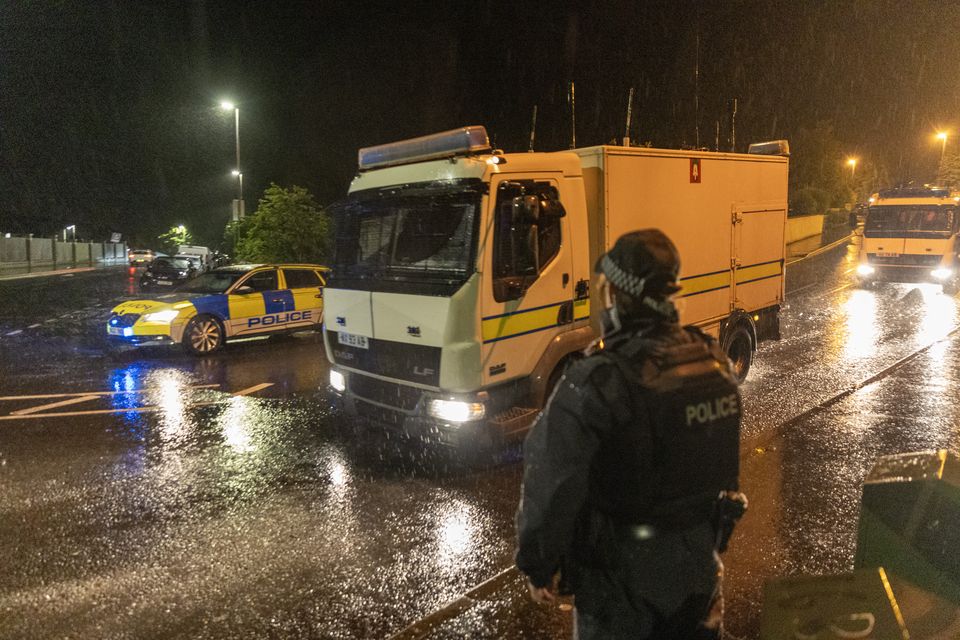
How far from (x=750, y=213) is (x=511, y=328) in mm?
4287

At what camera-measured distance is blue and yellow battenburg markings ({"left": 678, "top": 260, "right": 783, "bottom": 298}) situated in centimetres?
733

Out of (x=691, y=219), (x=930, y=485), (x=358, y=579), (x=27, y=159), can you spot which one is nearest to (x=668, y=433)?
(x=930, y=485)

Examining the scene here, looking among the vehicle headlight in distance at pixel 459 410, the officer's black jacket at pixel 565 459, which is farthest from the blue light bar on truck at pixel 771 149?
the officer's black jacket at pixel 565 459

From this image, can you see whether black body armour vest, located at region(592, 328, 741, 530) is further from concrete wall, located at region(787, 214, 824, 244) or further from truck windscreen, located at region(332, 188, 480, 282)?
concrete wall, located at region(787, 214, 824, 244)

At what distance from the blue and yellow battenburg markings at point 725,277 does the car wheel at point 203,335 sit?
7.96m

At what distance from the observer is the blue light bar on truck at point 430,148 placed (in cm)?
577

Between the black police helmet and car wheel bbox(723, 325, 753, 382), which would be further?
car wheel bbox(723, 325, 753, 382)

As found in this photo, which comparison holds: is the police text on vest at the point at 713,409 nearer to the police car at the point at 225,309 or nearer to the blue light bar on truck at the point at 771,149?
the blue light bar on truck at the point at 771,149

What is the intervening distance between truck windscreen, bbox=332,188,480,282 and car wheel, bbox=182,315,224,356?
577 centimetres

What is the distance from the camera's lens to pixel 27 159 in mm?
63562

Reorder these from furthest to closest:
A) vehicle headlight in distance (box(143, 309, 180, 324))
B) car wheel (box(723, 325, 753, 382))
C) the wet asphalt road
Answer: vehicle headlight in distance (box(143, 309, 180, 324)), car wheel (box(723, 325, 753, 382)), the wet asphalt road

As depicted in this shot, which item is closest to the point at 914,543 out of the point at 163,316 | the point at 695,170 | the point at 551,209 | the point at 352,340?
the point at 551,209

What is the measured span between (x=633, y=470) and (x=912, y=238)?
66.6 ft

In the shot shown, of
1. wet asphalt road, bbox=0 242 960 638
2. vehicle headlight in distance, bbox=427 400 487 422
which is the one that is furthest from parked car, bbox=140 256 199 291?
vehicle headlight in distance, bbox=427 400 487 422
